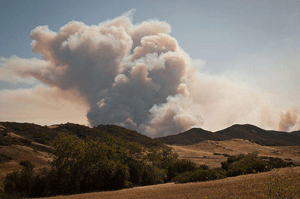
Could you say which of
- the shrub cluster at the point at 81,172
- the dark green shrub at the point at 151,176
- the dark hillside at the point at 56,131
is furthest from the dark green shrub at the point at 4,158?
the dark green shrub at the point at 151,176

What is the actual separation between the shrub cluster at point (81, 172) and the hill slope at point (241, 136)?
248 feet

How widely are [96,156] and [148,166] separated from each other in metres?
9.19

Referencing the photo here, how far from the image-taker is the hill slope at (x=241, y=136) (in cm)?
11250

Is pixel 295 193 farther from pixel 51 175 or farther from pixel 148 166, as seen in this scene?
pixel 148 166

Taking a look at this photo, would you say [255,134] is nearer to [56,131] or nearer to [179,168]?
[179,168]

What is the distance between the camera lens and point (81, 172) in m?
27.2

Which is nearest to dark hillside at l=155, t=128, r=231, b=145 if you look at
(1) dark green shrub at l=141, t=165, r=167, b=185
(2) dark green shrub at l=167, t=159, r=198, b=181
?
(2) dark green shrub at l=167, t=159, r=198, b=181

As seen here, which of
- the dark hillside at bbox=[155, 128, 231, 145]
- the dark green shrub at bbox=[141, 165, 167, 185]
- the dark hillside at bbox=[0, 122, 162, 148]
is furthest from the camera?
the dark hillside at bbox=[155, 128, 231, 145]

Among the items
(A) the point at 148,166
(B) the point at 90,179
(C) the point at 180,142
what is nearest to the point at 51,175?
(B) the point at 90,179

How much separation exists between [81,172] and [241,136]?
390 ft

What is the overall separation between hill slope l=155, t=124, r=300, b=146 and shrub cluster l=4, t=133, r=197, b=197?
248 ft

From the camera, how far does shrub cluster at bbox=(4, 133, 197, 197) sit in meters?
23.5

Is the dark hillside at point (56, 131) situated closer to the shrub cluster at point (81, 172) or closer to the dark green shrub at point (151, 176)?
the shrub cluster at point (81, 172)

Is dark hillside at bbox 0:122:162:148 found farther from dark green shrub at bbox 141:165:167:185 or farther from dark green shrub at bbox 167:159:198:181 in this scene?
dark green shrub at bbox 167:159:198:181
